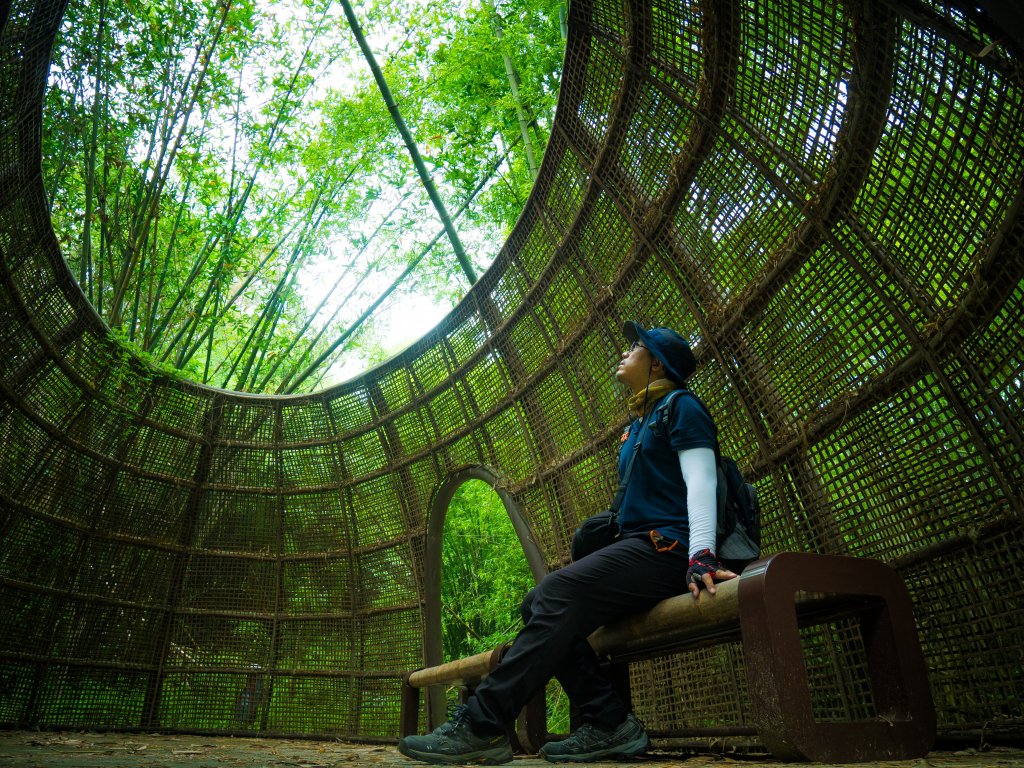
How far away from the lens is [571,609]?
1.94 metres

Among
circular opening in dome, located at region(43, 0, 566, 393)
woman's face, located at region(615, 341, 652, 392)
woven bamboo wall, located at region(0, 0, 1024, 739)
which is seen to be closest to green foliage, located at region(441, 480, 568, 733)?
woven bamboo wall, located at region(0, 0, 1024, 739)

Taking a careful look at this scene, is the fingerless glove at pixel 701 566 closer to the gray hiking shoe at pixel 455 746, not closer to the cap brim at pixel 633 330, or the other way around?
the gray hiking shoe at pixel 455 746

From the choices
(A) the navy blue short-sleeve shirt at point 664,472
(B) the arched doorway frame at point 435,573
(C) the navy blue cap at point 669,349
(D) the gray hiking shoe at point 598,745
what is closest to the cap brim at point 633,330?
(C) the navy blue cap at point 669,349

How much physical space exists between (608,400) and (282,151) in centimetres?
518

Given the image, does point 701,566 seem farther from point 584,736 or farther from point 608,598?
point 584,736

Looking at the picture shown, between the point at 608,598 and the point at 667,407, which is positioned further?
the point at 667,407

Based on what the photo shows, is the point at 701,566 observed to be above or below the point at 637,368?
below

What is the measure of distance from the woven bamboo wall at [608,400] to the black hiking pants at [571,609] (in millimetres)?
649

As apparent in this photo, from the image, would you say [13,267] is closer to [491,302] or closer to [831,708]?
[491,302]

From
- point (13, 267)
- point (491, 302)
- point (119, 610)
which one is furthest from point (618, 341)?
point (119, 610)

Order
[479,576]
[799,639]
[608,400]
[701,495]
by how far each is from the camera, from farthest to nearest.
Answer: [479,576]
[608,400]
[701,495]
[799,639]

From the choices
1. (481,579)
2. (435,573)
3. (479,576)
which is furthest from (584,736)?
(481,579)

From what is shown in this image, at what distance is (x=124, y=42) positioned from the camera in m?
4.89

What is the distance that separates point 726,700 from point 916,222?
1714 millimetres
